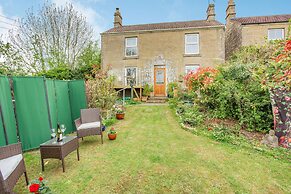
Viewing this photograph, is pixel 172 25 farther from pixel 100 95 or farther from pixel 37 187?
pixel 37 187

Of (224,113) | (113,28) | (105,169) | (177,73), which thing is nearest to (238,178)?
(105,169)

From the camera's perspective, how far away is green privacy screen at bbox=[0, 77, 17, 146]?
12.2 ft

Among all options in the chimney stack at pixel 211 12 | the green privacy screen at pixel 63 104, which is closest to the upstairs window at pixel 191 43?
the chimney stack at pixel 211 12

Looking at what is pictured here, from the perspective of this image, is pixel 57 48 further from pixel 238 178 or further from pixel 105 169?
pixel 238 178

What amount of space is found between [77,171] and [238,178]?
3130 millimetres

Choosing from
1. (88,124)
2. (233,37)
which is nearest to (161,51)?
(233,37)

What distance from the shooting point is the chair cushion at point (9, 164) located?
2121 millimetres

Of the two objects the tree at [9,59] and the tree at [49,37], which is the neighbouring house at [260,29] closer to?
the tree at [49,37]

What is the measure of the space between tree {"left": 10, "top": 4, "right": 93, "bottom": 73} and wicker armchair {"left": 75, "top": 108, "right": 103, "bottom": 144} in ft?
31.2

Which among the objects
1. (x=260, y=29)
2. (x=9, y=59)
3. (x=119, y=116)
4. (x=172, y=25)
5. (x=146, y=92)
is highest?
(x=172, y=25)

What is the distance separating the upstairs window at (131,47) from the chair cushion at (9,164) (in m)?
11.5

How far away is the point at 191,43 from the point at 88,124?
10.5 metres

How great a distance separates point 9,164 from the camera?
2.34 m

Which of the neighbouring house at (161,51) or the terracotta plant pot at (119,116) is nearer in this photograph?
the terracotta plant pot at (119,116)
